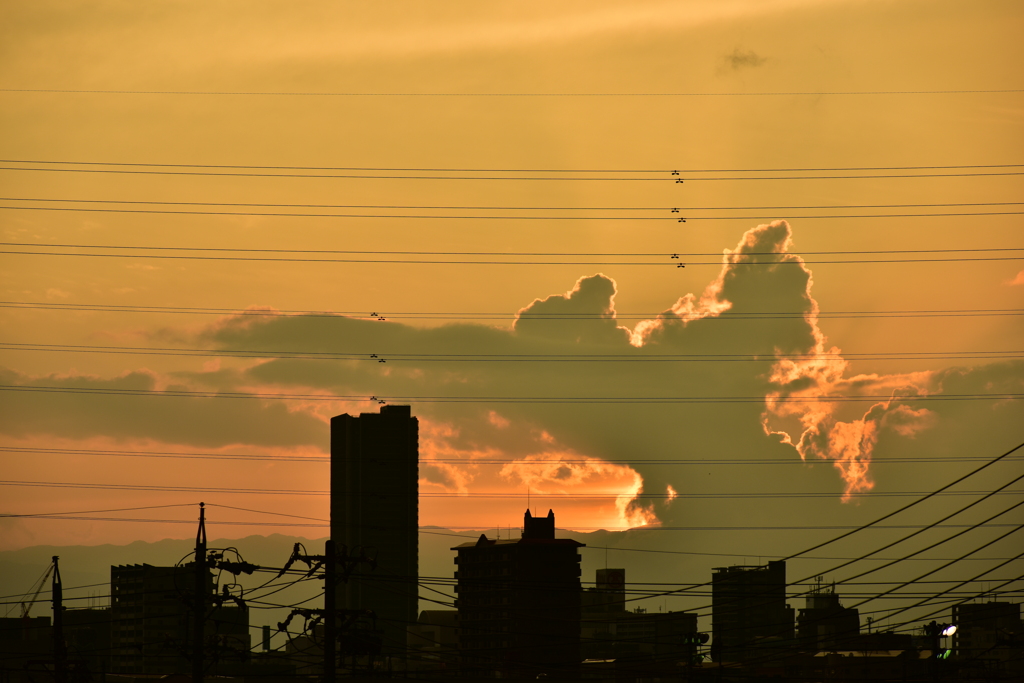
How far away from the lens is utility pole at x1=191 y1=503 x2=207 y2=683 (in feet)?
185

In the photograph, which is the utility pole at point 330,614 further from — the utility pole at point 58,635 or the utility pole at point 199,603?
the utility pole at point 58,635

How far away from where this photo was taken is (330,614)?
51.9m

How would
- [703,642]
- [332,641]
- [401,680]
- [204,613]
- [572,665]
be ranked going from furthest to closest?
[572,665]
[401,680]
[703,642]
[204,613]
[332,641]

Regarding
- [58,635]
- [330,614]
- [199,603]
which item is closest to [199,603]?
[199,603]

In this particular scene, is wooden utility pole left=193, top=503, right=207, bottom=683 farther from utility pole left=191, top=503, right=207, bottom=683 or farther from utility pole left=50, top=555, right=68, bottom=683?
utility pole left=50, top=555, right=68, bottom=683

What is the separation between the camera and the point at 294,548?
189ft

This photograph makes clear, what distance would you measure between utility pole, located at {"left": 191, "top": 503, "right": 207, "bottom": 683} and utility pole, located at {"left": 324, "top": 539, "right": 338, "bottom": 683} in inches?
281

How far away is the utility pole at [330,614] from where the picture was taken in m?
50.5

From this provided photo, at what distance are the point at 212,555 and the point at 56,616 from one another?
22.8 meters

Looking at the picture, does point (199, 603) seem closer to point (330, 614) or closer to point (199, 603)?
point (199, 603)

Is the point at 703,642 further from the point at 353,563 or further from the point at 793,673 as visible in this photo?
the point at 793,673

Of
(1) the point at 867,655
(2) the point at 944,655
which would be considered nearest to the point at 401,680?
(2) the point at 944,655

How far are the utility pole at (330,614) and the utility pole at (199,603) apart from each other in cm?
714

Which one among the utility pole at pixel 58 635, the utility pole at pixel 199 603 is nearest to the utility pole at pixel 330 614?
the utility pole at pixel 199 603
